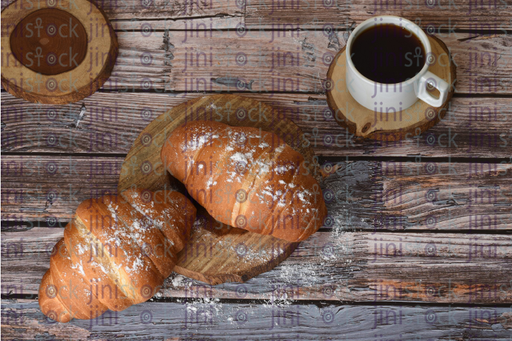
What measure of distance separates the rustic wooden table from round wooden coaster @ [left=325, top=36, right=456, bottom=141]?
50mm

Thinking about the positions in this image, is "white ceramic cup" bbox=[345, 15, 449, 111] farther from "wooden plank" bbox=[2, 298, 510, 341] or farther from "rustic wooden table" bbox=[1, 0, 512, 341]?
"wooden plank" bbox=[2, 298, 510, 341]

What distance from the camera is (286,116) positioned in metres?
1.21

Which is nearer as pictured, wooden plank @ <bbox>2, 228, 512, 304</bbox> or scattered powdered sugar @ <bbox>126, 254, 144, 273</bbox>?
scattered powdered sugar @ <bbox>126, 254, 144, 273</bbox>

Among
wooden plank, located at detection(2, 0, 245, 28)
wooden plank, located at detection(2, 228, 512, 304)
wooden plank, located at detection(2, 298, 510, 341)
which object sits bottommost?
wooden plank, located at detection(2, 298, 510, 341)

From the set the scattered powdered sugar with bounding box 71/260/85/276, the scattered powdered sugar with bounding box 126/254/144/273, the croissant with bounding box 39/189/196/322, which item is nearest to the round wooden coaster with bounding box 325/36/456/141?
the croissant with bounding box 39/189/196/322

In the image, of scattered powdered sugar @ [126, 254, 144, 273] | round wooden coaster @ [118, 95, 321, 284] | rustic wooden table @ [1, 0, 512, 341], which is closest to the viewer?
scattered powdered sugar @ [126, 254, 144, 273]

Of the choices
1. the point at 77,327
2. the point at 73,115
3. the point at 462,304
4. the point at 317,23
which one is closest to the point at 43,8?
the point at 73,115

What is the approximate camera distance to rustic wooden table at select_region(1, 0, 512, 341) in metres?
1.19

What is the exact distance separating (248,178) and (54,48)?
625 mm

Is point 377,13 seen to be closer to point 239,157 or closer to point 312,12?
point 312,12

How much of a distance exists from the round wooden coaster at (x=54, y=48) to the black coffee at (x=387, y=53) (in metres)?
0.63

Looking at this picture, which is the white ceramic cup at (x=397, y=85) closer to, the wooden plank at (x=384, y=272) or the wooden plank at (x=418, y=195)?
the wooden plank at (x=418, y=195)

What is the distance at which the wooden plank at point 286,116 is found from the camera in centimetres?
120

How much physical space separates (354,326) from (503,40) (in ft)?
2.76
